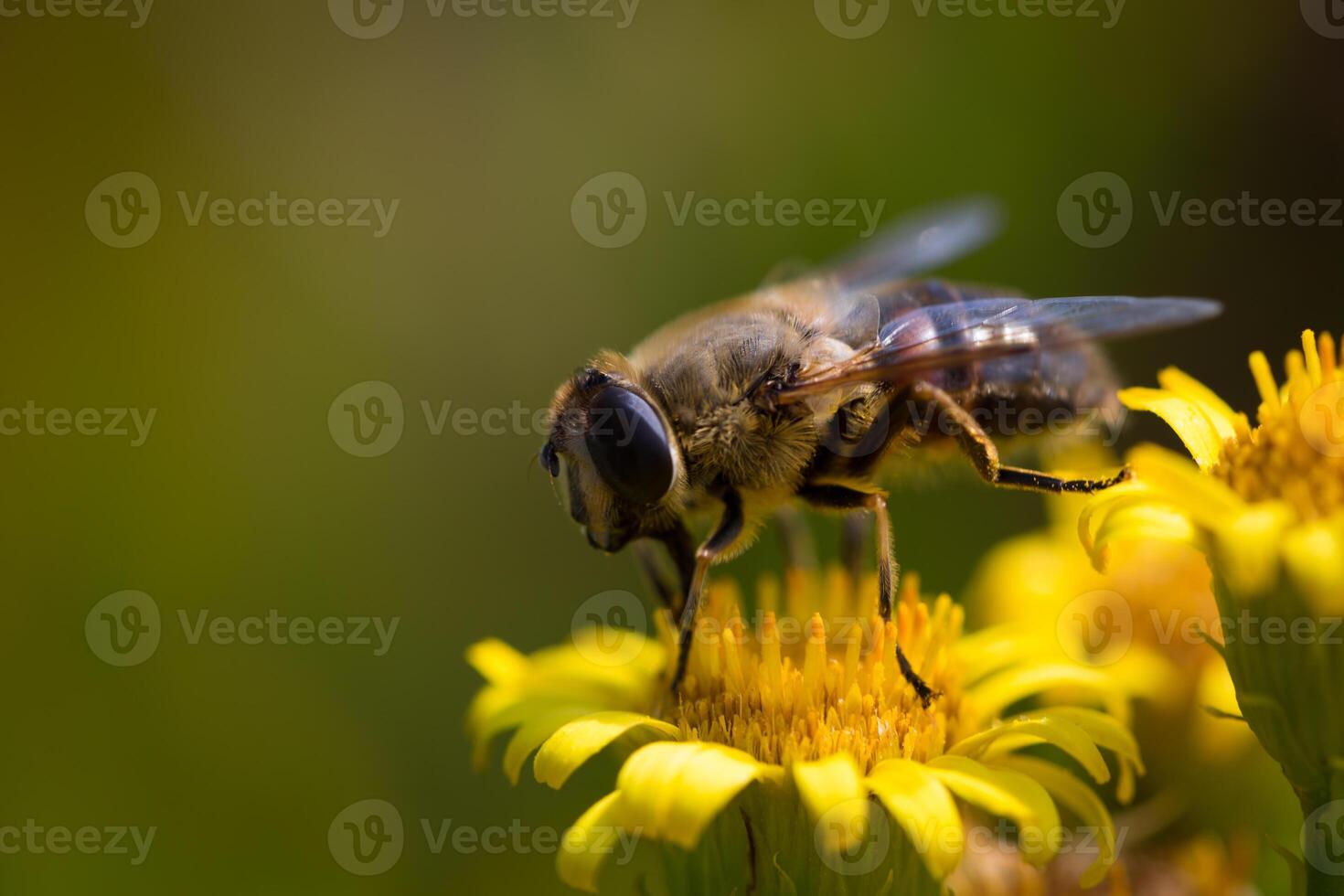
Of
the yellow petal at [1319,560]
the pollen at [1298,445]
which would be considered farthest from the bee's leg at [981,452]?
→ the yellow petal at [1319,560]

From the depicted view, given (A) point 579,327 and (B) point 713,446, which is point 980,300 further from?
(A) point 579,327

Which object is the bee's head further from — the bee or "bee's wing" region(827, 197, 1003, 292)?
"bee's wing" region(827, 197, 1003, 292)

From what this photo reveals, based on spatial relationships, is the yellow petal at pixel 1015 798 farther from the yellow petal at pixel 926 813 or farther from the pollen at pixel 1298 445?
the pollen at pixel 1298 445

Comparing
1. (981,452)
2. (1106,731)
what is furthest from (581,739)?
(981,452)

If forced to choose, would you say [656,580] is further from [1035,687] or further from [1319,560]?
[1319,560]

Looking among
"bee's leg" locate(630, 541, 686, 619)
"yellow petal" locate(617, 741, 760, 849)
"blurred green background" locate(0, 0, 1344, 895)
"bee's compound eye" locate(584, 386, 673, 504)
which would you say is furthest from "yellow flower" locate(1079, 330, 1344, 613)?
"blurred green background" locate(0, 0, 1344, 895)

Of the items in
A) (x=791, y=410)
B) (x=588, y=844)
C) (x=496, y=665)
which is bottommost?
(x=588, y=844)
